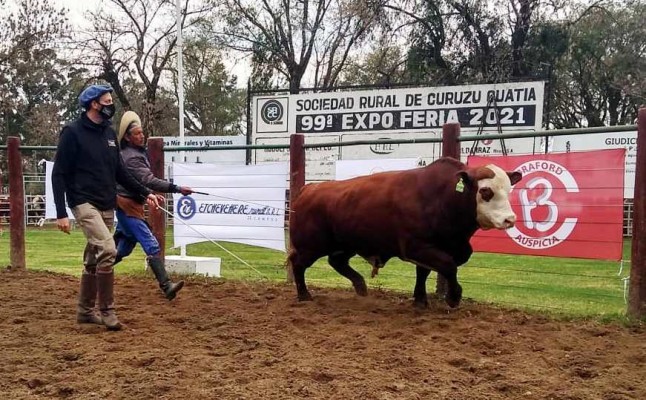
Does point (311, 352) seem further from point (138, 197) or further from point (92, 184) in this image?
point (138, 197)

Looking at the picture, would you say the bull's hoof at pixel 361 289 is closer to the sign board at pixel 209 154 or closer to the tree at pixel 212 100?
the sign board at pixel 209 154

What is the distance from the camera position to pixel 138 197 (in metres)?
6.31

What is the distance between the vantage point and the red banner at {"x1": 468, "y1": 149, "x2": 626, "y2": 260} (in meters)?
5.71

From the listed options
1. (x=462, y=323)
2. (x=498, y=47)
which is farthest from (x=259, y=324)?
(x=498, y=47)

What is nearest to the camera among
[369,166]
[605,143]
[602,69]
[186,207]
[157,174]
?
[369,166]

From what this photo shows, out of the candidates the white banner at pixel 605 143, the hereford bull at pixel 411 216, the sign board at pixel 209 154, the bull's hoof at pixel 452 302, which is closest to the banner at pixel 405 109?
the white banner at pixel 605 143

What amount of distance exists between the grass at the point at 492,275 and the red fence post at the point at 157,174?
3.33ft

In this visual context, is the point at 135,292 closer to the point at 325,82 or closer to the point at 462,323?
the point at 462,323

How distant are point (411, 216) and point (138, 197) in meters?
2.51

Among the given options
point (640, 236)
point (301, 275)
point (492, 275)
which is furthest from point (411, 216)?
point (492, 275)

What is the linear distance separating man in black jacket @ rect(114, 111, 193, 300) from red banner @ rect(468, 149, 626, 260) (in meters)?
3.03

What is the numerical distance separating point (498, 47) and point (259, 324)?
680 inches

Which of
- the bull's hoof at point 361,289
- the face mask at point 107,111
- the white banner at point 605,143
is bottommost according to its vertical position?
the bull's hoof at point 361,289

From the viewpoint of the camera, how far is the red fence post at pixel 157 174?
8.16 m
